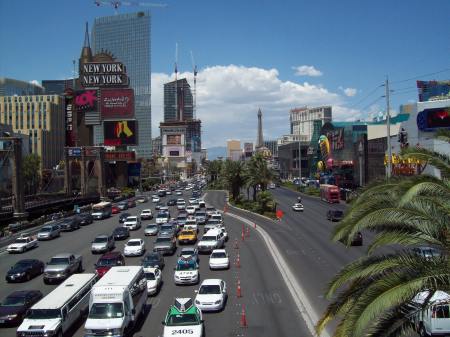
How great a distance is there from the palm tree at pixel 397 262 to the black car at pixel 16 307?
590 inches

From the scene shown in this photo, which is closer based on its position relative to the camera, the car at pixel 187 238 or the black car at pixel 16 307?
the black car at pixel 16 307

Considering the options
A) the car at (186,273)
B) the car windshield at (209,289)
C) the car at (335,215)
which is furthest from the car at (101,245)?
the car at (335,215)

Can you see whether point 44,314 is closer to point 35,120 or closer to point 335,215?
point 335,215

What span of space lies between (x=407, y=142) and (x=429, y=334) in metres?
56.8

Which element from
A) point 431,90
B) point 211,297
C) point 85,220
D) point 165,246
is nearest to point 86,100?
point 85,220

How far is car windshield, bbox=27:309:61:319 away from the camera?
59.9 ft

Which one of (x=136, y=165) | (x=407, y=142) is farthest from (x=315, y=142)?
(x=407, y=142)

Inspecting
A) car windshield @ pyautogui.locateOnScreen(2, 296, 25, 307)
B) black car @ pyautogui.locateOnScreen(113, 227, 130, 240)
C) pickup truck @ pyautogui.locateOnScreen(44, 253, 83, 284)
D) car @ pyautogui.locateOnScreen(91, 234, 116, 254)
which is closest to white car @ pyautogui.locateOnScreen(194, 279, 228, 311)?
car windshield @ pyautogui.locateOnScreen(2, 296, 25, 307)

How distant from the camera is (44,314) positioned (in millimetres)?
18328

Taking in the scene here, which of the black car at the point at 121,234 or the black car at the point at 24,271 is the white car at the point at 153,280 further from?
the black car at the point at 121,234

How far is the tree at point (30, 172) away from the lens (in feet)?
361

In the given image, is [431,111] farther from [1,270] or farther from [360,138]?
[1,270]

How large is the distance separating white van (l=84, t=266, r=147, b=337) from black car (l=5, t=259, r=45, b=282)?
12.1 meters

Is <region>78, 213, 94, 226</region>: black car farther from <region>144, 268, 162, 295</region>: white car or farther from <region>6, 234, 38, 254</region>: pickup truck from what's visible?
<region>144, 268, 162, 295</region>: white car
